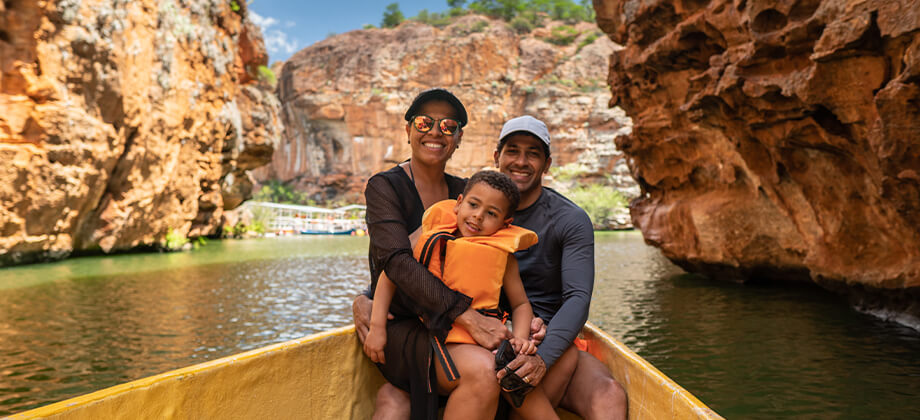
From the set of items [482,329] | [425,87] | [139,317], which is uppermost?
[425,87]

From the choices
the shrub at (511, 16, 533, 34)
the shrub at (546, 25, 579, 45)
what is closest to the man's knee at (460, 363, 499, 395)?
the shrub at (546, 25, 579, 45)

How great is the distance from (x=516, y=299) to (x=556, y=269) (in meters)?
0.37

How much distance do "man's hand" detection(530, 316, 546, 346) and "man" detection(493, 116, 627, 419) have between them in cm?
3

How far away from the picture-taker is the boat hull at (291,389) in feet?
5.88

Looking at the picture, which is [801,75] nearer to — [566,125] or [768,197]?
[768,197]

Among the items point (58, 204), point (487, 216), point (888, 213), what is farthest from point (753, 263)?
point (58, 204)

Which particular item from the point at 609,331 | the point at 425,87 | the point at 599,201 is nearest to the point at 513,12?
the point at 425,87

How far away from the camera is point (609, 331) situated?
755 cm

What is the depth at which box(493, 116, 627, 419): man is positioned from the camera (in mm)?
2219

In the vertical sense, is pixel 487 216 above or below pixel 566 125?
below

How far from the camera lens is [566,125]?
55.6 metres

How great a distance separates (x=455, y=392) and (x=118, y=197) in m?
21.0

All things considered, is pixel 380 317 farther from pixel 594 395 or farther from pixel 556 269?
pixel 594 395

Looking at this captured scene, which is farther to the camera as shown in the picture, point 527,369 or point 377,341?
point 377,341
